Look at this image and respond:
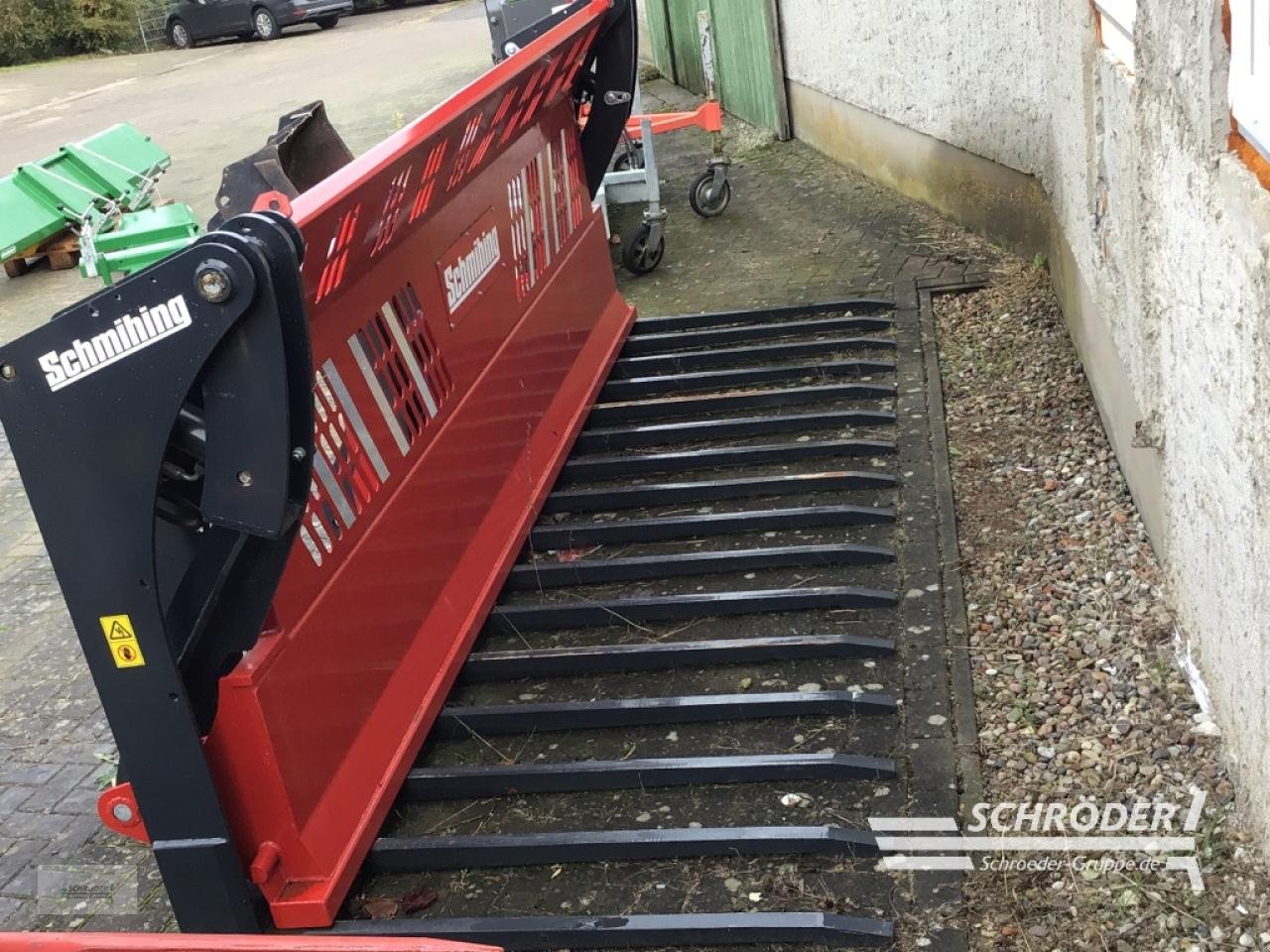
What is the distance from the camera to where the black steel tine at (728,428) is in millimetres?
5609

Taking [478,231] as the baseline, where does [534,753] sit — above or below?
below

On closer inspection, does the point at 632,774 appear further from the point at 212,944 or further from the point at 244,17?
the point at 244,17

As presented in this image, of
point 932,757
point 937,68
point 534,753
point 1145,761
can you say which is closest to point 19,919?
point 534,753

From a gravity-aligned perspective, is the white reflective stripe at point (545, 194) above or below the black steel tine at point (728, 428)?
above

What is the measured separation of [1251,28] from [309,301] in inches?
94.4

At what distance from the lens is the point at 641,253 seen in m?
8.39

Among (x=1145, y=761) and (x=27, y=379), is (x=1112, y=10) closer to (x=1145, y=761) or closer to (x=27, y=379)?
(x=1145, y=761)

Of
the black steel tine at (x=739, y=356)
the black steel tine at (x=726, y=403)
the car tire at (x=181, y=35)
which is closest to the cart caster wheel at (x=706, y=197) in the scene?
the black steel tine at (x=739, y=356)

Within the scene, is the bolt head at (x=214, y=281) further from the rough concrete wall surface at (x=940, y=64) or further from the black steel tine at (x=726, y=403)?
the rough concrete wall surface at (x=940, y=64)

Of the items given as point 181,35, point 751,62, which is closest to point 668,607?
point 751,62

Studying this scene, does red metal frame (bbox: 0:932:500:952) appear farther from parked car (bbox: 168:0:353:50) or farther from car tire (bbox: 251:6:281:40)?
car tire (bbox: 251:6:281:40)

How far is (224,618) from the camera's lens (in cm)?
304

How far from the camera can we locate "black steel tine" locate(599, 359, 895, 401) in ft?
20.0

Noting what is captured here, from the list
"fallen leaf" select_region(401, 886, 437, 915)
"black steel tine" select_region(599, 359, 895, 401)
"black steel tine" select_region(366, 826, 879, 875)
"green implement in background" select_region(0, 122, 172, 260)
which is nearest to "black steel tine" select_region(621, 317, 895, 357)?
"black steel tine" select_region(599, 359, 895, 401)
